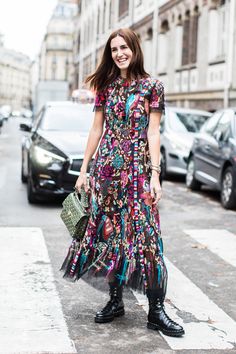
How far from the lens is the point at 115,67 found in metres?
4.68

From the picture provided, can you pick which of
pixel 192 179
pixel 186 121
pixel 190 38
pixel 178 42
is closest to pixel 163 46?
pixel 178 42

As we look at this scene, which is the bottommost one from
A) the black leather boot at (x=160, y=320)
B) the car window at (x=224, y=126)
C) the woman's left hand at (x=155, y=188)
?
the black leather boot at (x=160, y=320)

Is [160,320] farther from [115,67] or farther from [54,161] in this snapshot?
[54,161]

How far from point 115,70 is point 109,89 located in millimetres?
150

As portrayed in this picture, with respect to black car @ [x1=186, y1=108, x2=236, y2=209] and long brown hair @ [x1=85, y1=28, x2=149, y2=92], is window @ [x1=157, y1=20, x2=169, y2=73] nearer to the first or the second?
black car @ [x1=186, y1=108, x2=236, y2=209]

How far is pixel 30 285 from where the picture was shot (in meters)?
5.61

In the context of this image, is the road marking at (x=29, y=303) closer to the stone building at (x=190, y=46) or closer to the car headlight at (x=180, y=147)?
the car headlight at (x=180, y=147)

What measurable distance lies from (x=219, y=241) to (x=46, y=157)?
321cm

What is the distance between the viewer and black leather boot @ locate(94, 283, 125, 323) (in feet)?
15.3

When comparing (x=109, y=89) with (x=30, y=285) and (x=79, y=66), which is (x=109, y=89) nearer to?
(x=30, y=285)

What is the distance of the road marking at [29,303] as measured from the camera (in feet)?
13.8

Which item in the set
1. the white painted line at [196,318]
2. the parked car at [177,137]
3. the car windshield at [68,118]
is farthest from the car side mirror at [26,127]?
the white painted line at [196,318]

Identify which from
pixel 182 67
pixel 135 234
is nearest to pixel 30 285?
pixel 135 234

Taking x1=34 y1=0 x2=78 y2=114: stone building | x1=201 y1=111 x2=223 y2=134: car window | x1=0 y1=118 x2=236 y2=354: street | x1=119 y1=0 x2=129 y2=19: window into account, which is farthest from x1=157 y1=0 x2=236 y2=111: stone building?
x1=34 y1=0 x2=78 y2=114: stone building
